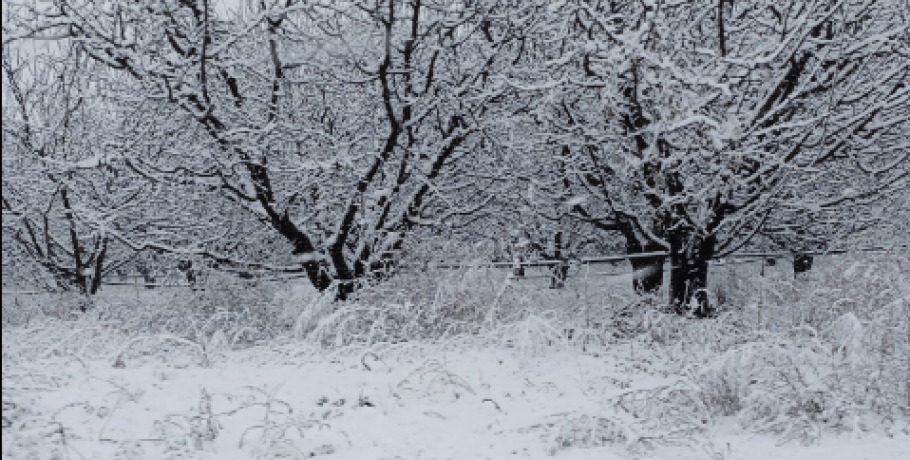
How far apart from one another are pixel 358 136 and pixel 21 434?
18.5 feet

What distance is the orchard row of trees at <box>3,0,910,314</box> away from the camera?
6.55 meters

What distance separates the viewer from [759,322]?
589 centimetres

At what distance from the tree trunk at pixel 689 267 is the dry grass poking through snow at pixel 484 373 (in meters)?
0.44

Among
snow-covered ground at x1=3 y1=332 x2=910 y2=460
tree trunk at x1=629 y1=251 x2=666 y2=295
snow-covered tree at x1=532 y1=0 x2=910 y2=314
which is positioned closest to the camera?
snow-covered ground at x1=3 y1=332 x2=910 y2=460

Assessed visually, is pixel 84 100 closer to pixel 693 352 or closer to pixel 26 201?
pixel 26 201

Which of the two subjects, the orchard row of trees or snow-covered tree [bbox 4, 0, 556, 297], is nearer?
the orchard row of trees

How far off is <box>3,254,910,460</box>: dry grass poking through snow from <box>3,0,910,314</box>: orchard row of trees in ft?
3.41

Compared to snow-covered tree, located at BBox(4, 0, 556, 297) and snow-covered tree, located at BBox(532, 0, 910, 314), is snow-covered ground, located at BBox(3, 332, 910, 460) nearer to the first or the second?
snow-covered tree, located at BBox(532, 0, 910, 314)

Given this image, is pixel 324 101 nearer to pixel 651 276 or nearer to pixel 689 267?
pixel 651 276

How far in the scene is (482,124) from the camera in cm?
765

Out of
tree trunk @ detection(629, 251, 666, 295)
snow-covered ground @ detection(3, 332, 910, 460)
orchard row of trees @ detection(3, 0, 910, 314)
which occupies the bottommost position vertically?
snow-covered ground @ detection(3, 332, 910, 460)

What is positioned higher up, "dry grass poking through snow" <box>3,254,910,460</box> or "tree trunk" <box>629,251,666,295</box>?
"tree trunk" <box>629,251,666,295</box>

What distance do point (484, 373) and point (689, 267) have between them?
3268mm

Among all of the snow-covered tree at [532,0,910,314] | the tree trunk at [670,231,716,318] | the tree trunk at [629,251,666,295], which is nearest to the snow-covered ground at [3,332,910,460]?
the tree trunk at [670,231,716,318]
